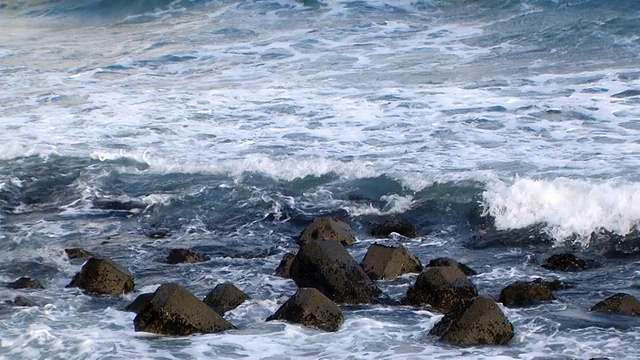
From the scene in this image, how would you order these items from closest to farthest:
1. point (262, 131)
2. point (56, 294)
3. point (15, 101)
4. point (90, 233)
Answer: point (56, 294)
point (90, 233)
point (262, 131)
point (15, 101)

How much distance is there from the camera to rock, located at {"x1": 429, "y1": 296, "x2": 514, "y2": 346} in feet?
20.8

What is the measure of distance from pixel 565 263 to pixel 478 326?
6.12 ft

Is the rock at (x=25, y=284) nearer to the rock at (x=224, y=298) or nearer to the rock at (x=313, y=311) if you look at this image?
the rock at (x=224, y=298)

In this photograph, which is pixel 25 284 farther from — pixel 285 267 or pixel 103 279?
pixel 285 267

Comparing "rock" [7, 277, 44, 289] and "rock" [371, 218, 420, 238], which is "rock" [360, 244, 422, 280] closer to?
"rock" [371, 218, 420, 238]

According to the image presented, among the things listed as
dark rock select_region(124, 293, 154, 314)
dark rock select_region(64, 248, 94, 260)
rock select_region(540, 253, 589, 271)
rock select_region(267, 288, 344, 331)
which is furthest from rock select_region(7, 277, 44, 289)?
rock select_region(540, 253, 589, 271)

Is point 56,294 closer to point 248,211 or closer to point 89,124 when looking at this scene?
point 248,211

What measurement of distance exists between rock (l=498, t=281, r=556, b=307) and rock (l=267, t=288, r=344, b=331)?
118 cm

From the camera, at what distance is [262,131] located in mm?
12492

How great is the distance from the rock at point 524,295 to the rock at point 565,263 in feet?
2.66

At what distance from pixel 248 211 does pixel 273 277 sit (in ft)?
6.40

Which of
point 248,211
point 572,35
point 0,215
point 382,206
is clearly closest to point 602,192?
point 382,206

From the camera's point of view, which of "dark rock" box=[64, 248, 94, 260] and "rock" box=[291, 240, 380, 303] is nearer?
"rock" box=[291, 240, 380, 303]

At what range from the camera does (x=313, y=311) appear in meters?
6.70
